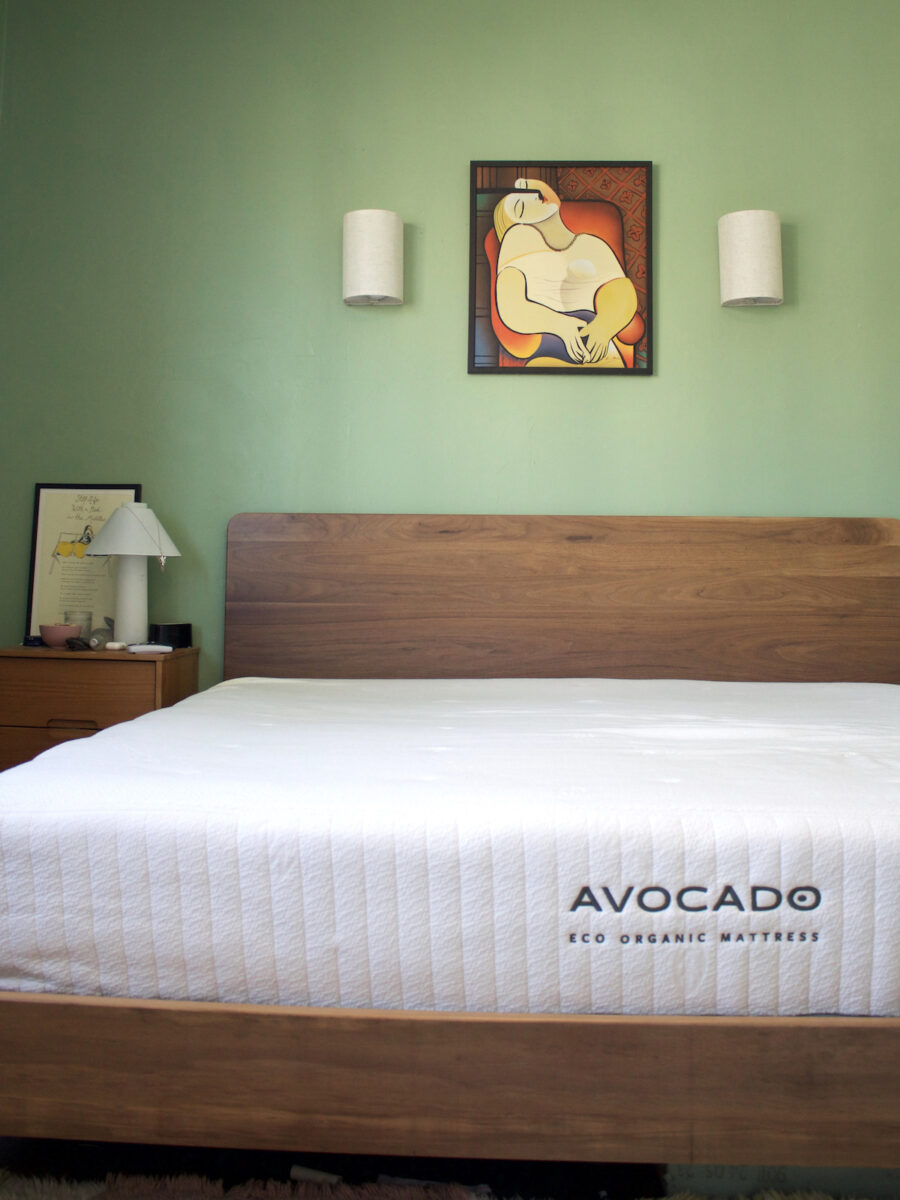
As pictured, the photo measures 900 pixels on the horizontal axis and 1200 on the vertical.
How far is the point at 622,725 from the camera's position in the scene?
5.44ft

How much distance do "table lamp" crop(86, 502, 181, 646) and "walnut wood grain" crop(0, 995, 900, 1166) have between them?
1.42 m

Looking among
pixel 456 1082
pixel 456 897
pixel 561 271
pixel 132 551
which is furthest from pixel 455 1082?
pixel 561 271

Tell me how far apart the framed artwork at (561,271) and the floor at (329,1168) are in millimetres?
1851

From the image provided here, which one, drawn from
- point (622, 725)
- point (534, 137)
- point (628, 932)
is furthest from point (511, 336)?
point (628, 932)

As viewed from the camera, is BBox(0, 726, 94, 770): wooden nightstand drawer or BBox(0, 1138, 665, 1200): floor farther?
BBox(0, 726, 94, 770): wooden nightstand drawer

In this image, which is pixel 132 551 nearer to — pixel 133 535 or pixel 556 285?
pixel 133 535

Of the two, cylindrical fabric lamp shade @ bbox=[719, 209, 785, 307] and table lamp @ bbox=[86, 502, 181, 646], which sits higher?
cylindrical fabric lamp shade @ bbox=[719, 209, 785, 307]

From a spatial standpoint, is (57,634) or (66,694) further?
(57,634)

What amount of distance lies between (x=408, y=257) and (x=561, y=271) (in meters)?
0.41

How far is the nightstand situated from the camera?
223cm

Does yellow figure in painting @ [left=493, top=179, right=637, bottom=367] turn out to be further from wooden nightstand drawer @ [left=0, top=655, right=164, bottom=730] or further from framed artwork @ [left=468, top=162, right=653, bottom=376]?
wooden nightstand drawer @ [left=0, top=655, right=164, bottom=730]

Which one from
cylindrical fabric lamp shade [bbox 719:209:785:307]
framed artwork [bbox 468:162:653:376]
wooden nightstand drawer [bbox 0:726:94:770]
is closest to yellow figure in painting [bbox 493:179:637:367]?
framed artwork [bbox 468:162:653:376]

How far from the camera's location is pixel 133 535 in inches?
92.7

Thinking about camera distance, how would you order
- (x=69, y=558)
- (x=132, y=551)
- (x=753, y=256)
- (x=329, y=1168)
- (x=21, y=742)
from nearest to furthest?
(x=329, y=1168)
(x=21, y=742)
(x=132, y=551)
(x=753, y=256)
(x=69, y=558)
